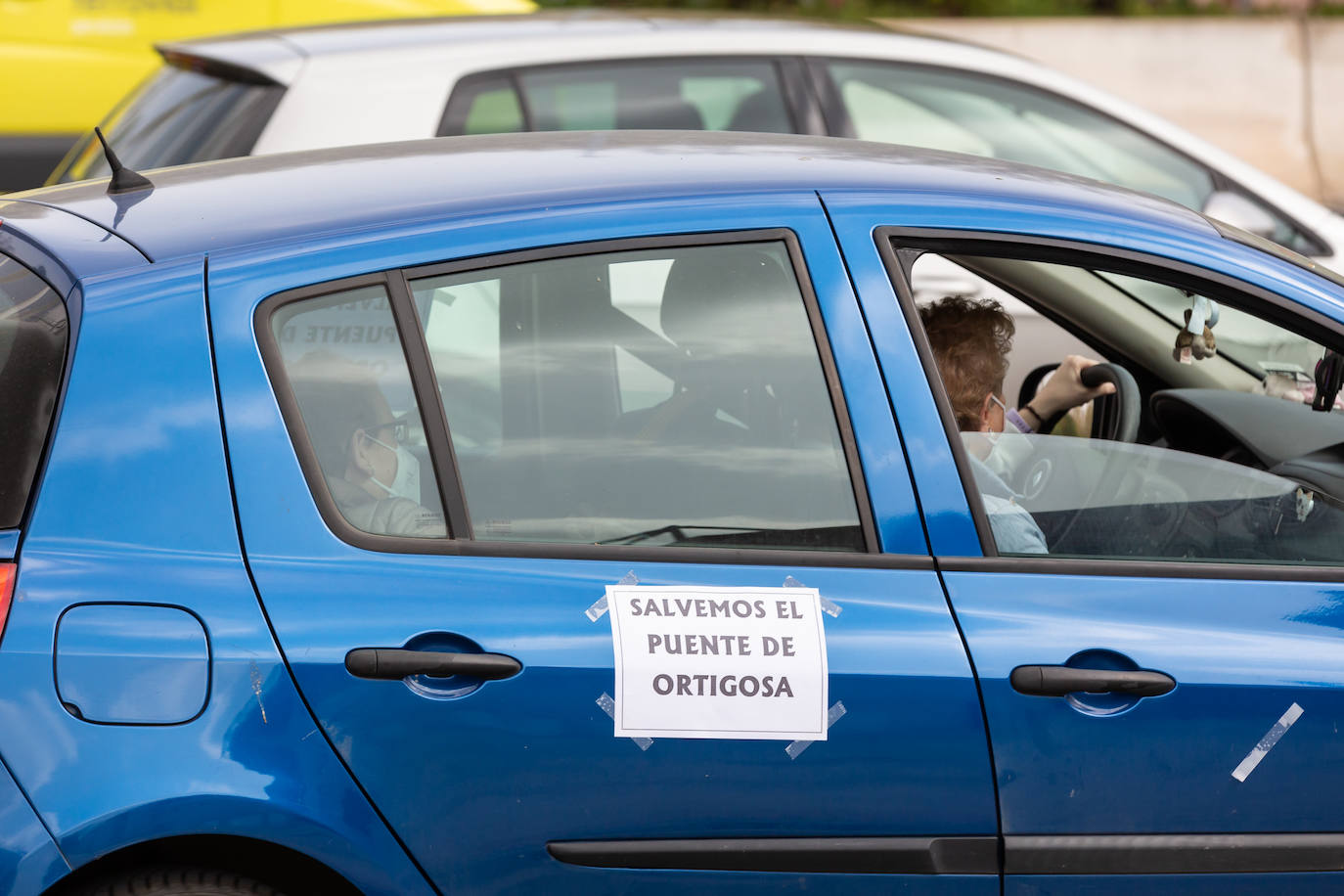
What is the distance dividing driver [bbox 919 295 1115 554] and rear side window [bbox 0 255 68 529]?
129 cm

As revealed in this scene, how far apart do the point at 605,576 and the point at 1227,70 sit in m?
10.0

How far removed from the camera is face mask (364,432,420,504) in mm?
2109

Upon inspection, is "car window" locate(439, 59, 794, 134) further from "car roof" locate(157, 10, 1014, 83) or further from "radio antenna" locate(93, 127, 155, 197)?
"radio antenna" locate(93, 127, 155, 197)

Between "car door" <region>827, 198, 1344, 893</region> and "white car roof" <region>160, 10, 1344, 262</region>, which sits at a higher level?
"white car roof" <region>160, 10, 1344, 262</region>

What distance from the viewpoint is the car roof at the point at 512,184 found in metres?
2.21

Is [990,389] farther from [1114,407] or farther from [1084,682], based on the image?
[1084,682]

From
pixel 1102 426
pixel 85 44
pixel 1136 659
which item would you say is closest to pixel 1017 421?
pixel 1102 426

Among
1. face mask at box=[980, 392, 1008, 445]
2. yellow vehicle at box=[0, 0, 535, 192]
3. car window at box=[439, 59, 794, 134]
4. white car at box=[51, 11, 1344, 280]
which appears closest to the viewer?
face mask at box=[980, 392, 1008, 445]

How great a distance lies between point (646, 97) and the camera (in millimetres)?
4699

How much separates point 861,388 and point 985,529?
270mm

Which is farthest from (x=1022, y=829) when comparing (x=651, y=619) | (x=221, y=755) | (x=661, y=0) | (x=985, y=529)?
(x=661, y=0)

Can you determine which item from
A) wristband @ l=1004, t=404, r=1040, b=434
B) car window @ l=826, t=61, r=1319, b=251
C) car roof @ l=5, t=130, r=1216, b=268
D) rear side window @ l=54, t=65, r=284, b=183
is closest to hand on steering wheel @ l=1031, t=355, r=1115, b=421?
wristband @ l=1004, t=404, r=1040, b=434

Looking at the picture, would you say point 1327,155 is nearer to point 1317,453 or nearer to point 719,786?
point 1317,453

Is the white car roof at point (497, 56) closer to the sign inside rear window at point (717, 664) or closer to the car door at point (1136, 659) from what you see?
the car door at point (1136, 659)
